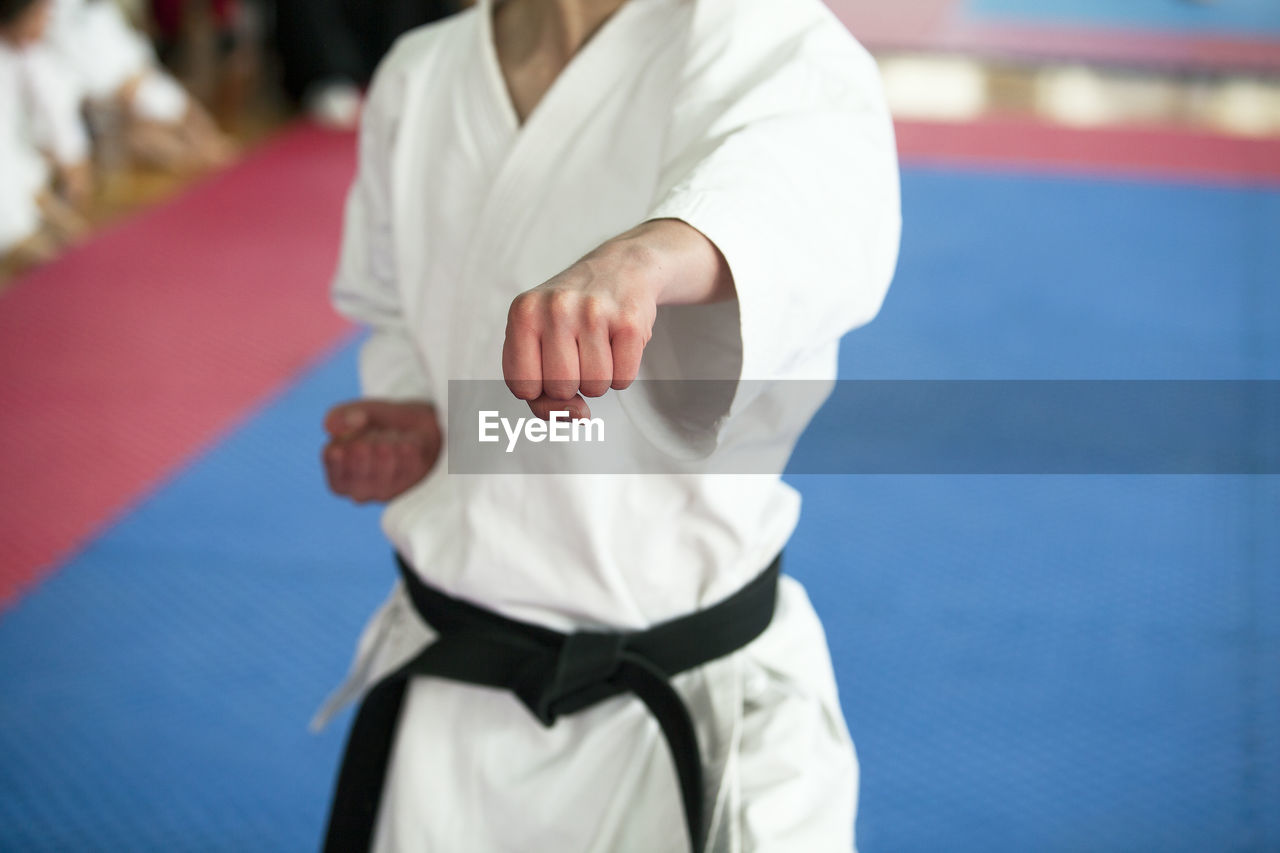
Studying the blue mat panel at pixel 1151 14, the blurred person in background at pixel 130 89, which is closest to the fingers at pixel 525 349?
the blurred person in background at pixel 130 89

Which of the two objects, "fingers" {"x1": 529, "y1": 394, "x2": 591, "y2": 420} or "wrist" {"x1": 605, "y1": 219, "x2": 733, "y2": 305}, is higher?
"wrist" {"x1": 605, "y1": 219, "x2": 733, "y2": 305}

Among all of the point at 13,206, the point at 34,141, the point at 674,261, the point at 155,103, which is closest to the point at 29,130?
the point at 34,141

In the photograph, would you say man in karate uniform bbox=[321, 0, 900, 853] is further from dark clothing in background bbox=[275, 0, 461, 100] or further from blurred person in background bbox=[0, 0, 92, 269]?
dark clothing in background bbox=[275, 0, 461, 100]

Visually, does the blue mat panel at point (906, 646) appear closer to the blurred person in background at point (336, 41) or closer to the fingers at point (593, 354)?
the fingers at point (593, 354)

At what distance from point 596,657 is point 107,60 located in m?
4.58

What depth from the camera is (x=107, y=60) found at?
16.2ft

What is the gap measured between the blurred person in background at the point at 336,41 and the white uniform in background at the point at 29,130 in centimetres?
131

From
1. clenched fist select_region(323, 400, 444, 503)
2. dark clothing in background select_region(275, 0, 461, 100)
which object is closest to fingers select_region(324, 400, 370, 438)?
clenched fist select_region(323, 400, 444, 503)

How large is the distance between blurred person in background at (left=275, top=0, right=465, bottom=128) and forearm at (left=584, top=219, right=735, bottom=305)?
5026mm

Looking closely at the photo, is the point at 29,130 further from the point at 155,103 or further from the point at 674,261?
the point at 674,261

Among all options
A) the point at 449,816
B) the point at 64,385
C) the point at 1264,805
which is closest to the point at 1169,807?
the point at 1264,805

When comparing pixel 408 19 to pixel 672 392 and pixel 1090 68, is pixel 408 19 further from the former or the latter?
pixel 672 392

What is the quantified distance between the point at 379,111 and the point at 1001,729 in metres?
1.44

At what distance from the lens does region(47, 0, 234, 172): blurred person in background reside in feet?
15.8
